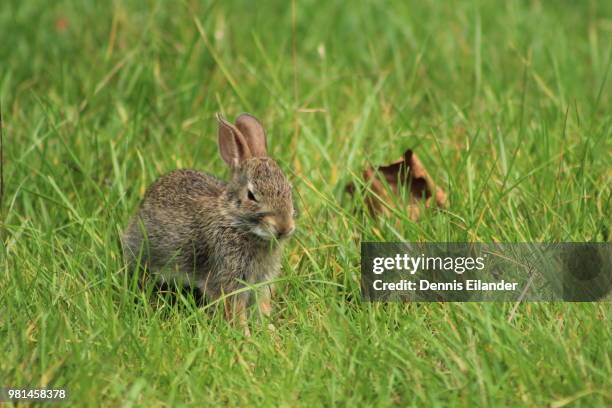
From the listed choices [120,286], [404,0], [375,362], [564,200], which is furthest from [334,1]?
[375,362]

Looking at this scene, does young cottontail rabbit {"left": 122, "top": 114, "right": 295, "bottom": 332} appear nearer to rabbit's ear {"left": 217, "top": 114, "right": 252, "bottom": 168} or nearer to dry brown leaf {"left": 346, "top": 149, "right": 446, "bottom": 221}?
rabbit's ear {"left": 217, "top": 114, "right": 252, "bottom": 168}

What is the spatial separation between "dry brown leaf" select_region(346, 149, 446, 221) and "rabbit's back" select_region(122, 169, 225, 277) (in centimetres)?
77

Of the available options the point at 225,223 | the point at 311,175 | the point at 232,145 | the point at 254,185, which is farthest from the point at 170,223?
the point at 311,175

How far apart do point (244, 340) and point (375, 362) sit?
0.64 metres

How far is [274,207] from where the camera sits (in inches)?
194

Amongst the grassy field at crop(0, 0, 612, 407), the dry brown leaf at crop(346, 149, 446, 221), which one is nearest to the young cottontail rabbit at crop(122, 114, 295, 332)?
the grassy field at crop(0, 0, 612, 407)

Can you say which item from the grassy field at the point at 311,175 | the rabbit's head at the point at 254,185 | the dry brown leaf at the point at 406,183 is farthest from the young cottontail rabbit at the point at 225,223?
the dry brown leaf at the point at 406,183

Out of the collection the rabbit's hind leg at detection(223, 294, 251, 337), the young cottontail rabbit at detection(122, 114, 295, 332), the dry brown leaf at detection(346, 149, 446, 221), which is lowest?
the rabbit's hind leg at detection(223, 294, 251, 337)

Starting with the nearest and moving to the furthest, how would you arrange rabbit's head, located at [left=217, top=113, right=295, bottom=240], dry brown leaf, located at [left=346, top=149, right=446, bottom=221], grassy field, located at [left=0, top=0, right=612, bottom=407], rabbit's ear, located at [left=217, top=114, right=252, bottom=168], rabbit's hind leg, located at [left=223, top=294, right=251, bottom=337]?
grassy field, located at [left=0, top=0, right=612, bottom=407] < rabbit's hind leg, located at [left=223, top=294, right=251, bottom=337] < rabbit's head, located at [left=217, top=113, right=295, bottom=240] < rabbit's ear, located at [left=217, top=114, right=252, bottom=168] < dry brown leaf, located at [left=346, top=149, right=446, bottom=221]

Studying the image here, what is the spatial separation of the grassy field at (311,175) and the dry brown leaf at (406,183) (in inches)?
4.6

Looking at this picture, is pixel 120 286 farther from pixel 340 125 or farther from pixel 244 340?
pixel 340 125

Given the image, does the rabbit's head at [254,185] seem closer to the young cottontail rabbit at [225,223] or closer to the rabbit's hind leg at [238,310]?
the young cottontail rabbit at [225,223]

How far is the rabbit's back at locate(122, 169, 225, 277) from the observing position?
531cm

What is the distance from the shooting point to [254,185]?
198 inches
